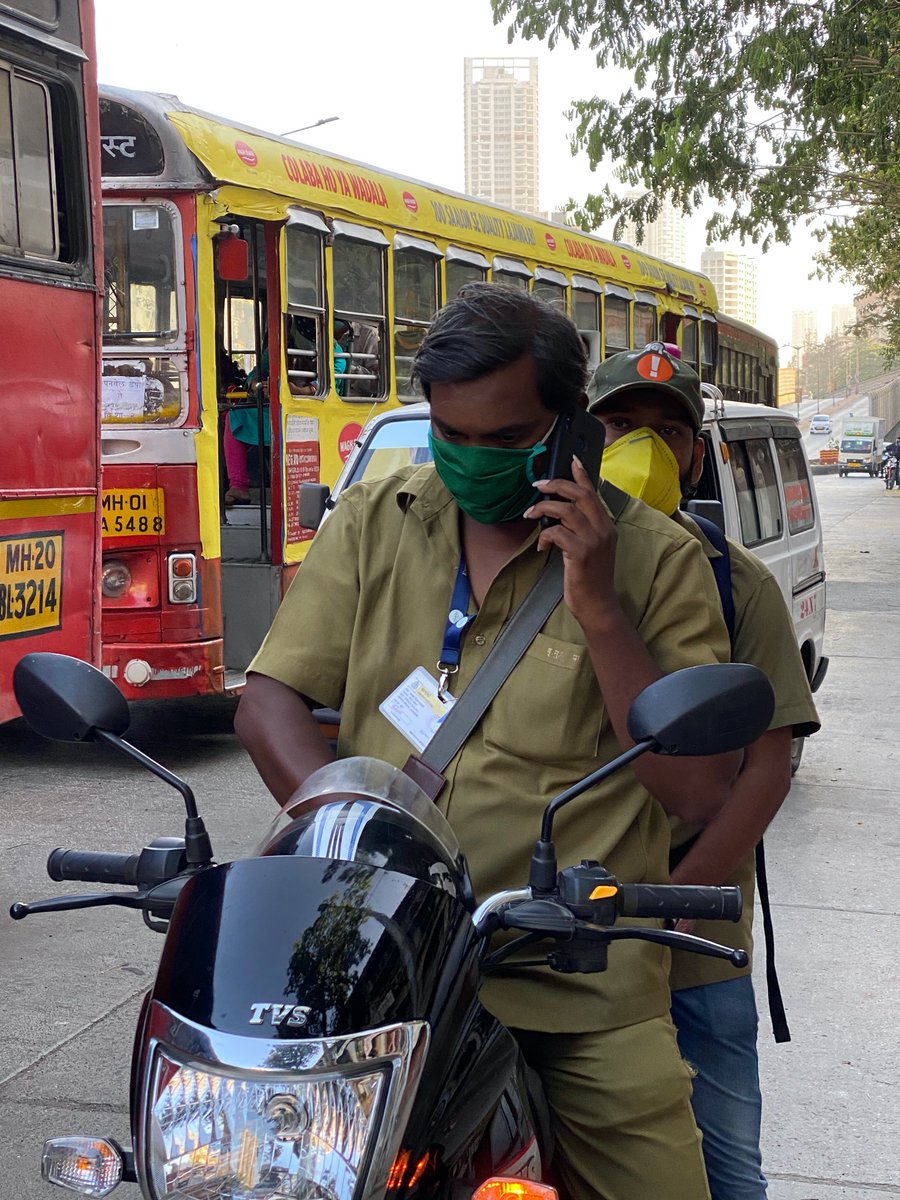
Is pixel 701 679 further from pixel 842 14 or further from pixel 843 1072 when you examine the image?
pixel 842 14

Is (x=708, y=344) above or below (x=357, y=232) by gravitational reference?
below

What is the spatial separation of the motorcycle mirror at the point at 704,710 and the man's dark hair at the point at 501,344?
0.51m

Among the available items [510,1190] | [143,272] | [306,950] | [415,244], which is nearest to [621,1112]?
[510,1190]

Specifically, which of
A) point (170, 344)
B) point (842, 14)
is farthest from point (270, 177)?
point (842, 14)

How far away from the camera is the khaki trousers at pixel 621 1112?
178 cm

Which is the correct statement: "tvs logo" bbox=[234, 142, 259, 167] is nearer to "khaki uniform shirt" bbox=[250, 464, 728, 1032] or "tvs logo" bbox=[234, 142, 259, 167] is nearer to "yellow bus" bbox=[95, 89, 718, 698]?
"yellow bus" bbox=[95, 89, 718, 698]

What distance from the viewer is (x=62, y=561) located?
226 inches

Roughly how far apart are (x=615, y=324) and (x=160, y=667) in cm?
736

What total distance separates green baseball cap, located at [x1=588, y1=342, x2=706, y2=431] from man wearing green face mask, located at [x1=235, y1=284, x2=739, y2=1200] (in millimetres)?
846

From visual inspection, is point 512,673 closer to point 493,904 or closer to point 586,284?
point 493,904

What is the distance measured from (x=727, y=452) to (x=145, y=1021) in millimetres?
5770

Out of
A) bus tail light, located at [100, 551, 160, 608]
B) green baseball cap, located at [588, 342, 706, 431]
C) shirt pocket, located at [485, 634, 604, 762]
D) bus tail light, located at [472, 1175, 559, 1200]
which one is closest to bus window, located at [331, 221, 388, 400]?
bus tail light, located at [100, 551, 160, 608]

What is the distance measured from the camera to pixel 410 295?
10.2 metres

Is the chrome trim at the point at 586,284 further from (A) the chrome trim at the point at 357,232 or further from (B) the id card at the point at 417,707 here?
(B) the id card at the point at 417,707
